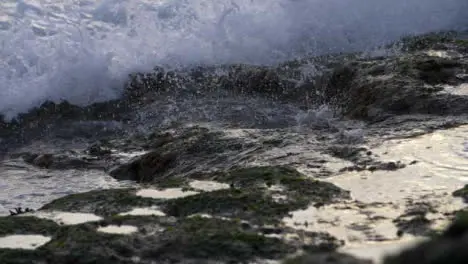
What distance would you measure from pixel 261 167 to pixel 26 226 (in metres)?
1.79

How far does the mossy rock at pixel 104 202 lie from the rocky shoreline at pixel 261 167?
14 mm

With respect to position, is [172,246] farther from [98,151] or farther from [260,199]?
[98,151]

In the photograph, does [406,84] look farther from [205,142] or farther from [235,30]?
[235,30]

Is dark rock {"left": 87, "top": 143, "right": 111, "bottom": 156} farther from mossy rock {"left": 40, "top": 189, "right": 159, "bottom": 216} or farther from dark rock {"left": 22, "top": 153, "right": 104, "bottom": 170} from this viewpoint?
mossy rock {"left": 40, "top": 189, "right": 159, "bottom": 216}

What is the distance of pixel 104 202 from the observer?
448 cm

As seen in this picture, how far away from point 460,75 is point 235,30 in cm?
803

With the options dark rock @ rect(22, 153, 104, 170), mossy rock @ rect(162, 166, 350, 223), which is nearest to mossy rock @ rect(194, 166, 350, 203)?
mossy rock @ rect(162, 166, 350, 223)

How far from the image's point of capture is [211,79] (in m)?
12.0

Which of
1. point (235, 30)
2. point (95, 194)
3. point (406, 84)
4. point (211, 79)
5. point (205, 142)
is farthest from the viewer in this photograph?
point (235, 30)

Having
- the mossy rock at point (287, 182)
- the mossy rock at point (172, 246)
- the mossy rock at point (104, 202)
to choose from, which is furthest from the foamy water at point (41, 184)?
the mossy rock at point (172, 246)

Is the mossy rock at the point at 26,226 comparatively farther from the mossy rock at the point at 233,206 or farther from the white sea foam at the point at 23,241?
the mossy rock at the point at 233,206

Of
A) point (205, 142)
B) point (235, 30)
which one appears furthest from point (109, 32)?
point (205, 142)

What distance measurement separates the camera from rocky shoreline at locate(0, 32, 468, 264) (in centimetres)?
349

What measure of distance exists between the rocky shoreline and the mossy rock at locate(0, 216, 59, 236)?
14mm
